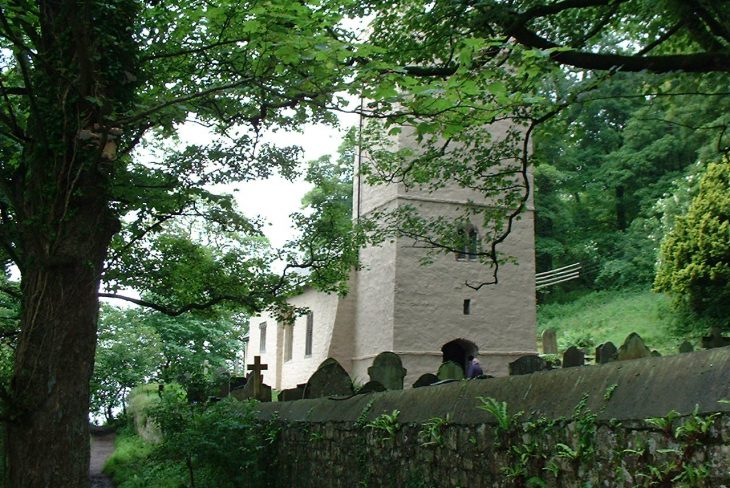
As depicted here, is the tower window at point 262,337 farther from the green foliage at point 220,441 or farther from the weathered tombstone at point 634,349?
the weathered tombstone at point 634,349

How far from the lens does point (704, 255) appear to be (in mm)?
24953

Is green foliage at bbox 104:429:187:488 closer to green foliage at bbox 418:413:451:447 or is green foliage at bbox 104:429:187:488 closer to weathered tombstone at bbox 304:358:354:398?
weathered tombstone at bbox 304:358:354:398

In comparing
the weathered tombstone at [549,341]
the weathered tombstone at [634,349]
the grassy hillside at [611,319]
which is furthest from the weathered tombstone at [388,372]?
the grassy hillside at [611,319]

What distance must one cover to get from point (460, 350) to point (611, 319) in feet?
33.7

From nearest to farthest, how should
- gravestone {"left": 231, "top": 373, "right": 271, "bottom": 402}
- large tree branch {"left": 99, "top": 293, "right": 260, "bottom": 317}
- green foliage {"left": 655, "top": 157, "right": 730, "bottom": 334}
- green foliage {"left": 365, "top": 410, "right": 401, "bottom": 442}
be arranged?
green foliage {"left": 365, "top": 410, "right": 401, "bottom": 442}, large tree branch {"left": 99, "top": 293, "right": 260, "bottom": 317}, gravestone {"left": 231, "top": 373, "right": 271, "bottom": 402}, green foliage {"left": 655, "top": 157, "right": 730, "bottom": 334}

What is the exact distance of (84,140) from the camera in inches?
236

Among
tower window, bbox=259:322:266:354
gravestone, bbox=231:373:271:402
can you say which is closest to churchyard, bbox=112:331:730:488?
gravestone, bbox=231:373:271:402

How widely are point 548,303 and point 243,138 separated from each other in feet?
109

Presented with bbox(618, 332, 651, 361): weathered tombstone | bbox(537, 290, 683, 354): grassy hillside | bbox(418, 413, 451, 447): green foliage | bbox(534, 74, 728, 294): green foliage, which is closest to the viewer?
bbox(618, 332, 651, 361): weathered tombstone

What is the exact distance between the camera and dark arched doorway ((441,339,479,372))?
990 inches

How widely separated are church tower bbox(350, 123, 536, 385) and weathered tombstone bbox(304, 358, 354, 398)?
13.6m

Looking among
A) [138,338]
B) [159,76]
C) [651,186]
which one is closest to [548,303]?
[651,186]

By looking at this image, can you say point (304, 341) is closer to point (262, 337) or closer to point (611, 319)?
point (262, 337)

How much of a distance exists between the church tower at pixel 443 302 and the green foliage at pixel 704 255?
530 centimetres
